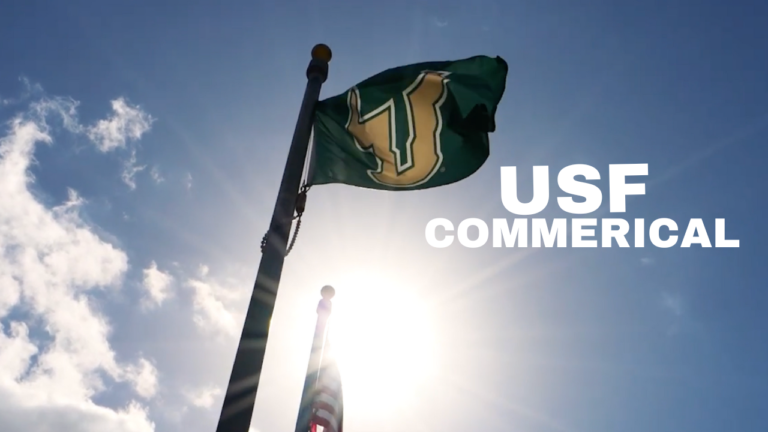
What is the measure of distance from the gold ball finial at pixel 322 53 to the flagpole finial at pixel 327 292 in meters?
3.80

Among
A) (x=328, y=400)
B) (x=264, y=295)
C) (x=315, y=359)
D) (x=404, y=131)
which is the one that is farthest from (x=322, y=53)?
(x=328, y=400)

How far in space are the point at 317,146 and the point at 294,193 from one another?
4.74 ft

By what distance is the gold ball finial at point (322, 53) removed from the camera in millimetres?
7932

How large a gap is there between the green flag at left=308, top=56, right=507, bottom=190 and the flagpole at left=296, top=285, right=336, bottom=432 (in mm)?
2719

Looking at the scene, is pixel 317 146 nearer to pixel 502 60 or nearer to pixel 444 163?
pixel 444 163

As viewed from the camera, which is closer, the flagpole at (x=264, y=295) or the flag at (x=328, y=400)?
the flagpole at (x=264, y=295)

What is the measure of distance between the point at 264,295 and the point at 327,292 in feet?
14.3

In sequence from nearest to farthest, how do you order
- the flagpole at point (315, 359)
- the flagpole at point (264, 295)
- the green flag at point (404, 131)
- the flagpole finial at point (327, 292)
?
the flagpole at point (264, 295) < the green flag at point (404, 131) < the flagpole at point (315, 359) < the flagpole finial at point (327, 292)

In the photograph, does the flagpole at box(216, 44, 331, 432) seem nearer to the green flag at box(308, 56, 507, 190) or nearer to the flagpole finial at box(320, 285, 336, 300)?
the green flag at box(308, 56, 507, 190)

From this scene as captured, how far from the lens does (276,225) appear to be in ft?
20.6

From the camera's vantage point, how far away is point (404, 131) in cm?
791

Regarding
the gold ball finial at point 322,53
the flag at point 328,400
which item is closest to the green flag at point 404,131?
the gold ball finial at point 322,53

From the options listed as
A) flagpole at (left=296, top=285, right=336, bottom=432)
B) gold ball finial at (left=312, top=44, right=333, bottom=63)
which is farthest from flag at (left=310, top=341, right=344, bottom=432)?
gold ball finial at (left=312, top=44, right=333, bottom=63)

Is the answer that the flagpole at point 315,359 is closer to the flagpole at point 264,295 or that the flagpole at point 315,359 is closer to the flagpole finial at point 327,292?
the flagpole finial at point 327,292
